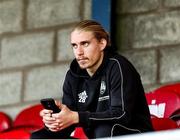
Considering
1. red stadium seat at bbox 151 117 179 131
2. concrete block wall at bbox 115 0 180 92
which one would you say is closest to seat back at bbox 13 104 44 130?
concrete block wall at bbox 115 0 180 92

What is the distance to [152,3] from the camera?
12.3ft

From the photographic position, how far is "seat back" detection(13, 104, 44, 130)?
371 cm

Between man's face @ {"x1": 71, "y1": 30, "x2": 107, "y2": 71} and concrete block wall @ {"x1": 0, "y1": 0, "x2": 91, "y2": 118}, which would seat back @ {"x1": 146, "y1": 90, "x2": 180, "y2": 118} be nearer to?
man's face @ {"x1": 71, "y1": 30, "x2": 107, "y2": 71}

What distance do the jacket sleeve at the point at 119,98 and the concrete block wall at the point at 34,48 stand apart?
1.75 meters

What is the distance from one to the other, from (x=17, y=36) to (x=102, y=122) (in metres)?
2.26

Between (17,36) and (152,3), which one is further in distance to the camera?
(17,36)

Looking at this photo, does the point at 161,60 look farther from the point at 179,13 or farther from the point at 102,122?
the point at 102,122

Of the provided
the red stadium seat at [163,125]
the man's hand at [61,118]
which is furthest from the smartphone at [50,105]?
the red stadium seat at [163,125]

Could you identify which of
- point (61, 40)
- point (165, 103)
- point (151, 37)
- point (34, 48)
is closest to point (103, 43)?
point (165, 103)

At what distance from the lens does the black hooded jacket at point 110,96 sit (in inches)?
85.1

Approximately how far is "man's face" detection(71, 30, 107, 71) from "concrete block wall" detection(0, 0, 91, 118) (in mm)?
1657

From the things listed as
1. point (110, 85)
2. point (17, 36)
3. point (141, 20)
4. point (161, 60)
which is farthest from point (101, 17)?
point (110, 85)

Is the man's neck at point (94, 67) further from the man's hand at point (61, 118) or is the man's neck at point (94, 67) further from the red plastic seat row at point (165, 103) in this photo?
the red plastic seat row at point (165, 103)

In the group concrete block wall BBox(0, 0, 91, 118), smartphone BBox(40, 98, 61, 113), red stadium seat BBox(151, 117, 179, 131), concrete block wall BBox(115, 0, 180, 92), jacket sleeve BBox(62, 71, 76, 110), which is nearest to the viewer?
smartphone BBox(40, 98, 61, 113)
